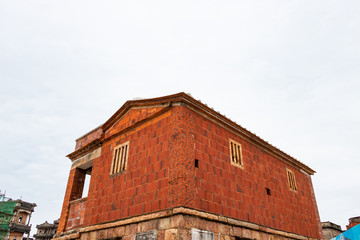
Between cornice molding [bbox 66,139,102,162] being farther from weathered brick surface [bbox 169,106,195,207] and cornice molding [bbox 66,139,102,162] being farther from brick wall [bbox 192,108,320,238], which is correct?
brick wall [bbox 192,108,320,238]

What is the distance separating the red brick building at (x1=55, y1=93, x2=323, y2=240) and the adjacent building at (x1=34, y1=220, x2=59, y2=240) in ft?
111

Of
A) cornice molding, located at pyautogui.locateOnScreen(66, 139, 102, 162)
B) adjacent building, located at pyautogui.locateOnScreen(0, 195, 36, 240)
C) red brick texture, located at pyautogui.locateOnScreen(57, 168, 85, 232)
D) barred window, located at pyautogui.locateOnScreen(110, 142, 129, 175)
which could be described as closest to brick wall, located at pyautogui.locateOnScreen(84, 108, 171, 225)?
barred window, located at pyautogui.locateOnScreen(110, 142, 129, 175)

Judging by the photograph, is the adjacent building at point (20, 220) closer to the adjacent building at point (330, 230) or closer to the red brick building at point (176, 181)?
the red brick building at point (176, 181)

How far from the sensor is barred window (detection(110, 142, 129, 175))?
953 cm

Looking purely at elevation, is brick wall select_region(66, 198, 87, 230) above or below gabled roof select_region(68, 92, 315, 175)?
below

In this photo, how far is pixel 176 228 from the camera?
666 cm

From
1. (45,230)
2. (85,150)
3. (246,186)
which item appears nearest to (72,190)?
(85,150)

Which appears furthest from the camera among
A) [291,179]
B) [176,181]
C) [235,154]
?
[291,179]

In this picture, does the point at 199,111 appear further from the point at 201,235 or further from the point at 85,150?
the point at 85,150

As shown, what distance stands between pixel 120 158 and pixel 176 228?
3.97 m

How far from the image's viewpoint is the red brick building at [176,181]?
7.43 m

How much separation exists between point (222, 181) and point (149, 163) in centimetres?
246

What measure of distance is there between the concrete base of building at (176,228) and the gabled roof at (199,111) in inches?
130

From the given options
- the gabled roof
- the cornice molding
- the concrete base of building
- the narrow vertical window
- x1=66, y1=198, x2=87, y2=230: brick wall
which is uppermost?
the gabled roof
